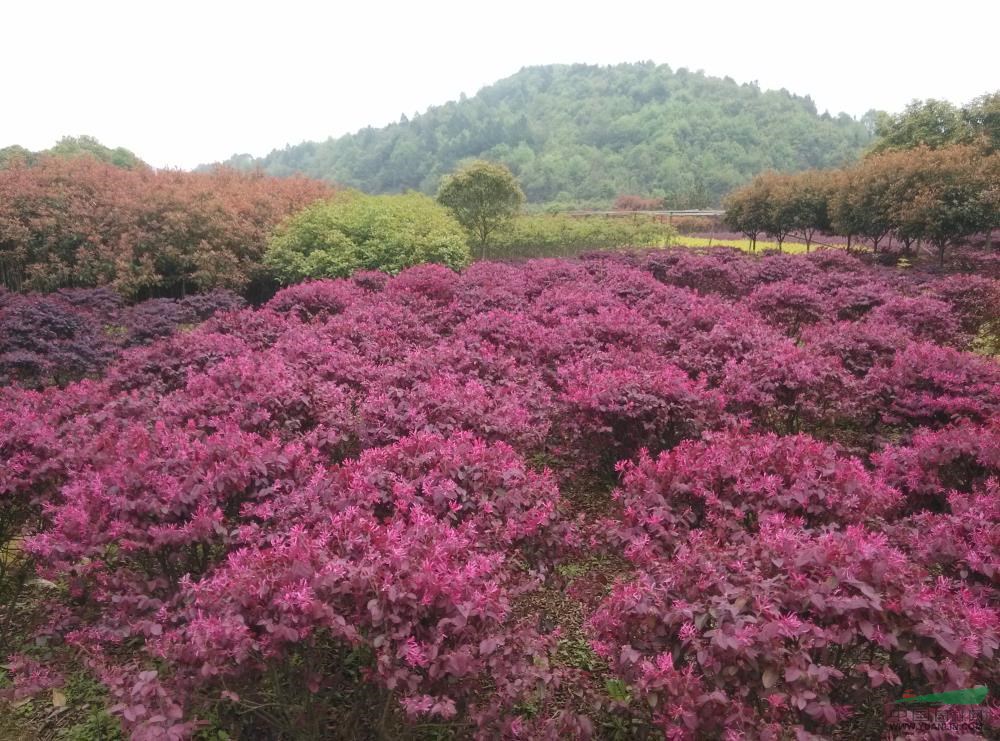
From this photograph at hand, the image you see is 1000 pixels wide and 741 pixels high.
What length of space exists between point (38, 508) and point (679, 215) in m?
40.2

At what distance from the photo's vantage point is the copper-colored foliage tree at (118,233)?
37.6 ft

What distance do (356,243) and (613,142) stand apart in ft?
242

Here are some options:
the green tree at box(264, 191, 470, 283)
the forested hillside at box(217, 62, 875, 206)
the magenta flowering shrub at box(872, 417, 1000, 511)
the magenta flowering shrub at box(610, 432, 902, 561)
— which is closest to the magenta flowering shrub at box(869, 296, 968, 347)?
the magenta flowering shrub at box(872, 417, 1000, 511)

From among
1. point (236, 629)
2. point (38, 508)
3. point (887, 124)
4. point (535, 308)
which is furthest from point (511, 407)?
point (887, 124)

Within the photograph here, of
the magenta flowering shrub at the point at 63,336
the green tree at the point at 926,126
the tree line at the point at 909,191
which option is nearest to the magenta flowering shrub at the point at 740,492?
the magenta flowering shrub at the point at 63,336

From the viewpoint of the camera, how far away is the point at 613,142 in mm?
79125

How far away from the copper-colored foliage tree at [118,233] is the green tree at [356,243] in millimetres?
1047

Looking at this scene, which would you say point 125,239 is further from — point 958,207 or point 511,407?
point 958,207

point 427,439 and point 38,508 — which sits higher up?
point 427,439

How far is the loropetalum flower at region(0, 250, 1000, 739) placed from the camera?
5.95 feet

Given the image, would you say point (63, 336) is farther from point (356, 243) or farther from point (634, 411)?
point (356, 243)

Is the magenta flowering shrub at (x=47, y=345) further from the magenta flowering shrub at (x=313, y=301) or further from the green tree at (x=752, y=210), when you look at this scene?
the green tree at (x=752, y=210)

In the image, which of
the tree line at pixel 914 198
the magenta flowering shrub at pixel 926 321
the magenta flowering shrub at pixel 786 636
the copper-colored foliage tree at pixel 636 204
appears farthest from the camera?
the copper-colored foliage tree at pixel 636 204

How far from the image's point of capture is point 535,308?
22.0 feet
